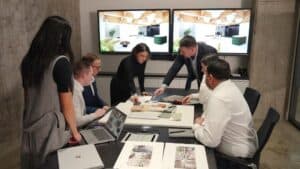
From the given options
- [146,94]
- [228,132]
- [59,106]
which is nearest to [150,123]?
[228,132]

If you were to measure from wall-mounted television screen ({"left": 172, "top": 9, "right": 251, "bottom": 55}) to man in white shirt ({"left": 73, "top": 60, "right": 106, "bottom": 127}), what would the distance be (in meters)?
2.41

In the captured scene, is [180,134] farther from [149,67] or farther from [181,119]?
[149,67]

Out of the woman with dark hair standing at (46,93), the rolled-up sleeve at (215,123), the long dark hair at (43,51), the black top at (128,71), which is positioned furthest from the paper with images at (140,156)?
the black top at (128,71)

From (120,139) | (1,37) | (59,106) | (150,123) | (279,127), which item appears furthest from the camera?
(279,127)

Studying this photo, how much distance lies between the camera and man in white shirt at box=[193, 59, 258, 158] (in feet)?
5.67

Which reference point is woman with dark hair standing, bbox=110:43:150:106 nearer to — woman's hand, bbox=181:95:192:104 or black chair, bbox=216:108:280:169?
woman's hand, bbox=181:95:192:104

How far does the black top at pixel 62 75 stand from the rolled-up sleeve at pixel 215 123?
2.91 ft

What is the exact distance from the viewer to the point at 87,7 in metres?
4.73

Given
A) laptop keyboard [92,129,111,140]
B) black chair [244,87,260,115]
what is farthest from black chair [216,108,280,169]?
laptop keyboard [92,129,111,140]

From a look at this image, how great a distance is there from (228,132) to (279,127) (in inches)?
107

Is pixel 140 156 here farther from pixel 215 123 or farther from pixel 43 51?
pixel 43 51

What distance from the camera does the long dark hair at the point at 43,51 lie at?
5.25ft

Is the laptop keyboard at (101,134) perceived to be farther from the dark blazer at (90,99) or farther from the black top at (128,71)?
the black top at (128,71)

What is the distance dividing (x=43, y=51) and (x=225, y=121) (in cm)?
118
